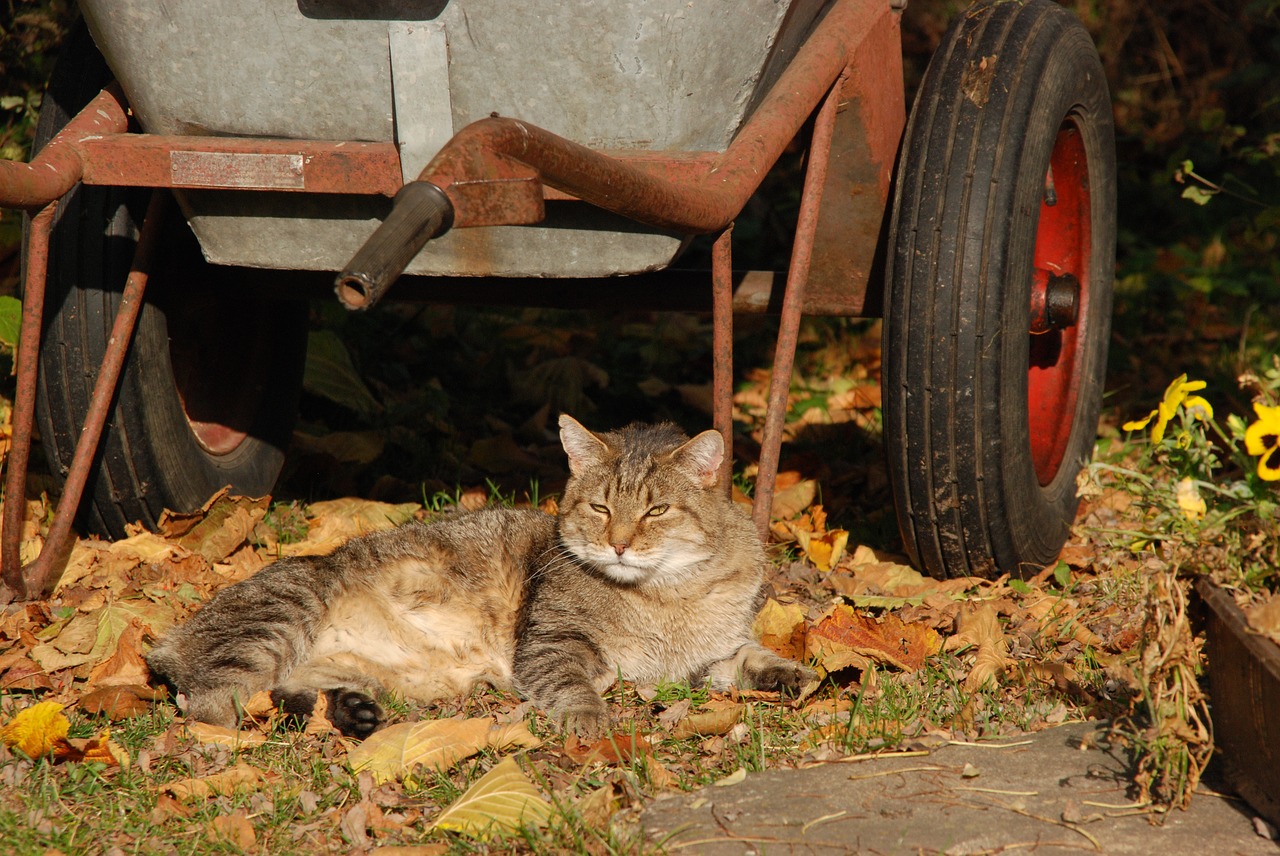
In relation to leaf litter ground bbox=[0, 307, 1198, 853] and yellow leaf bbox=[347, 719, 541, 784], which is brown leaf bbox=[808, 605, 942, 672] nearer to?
leaf litter ground bbox=[0, 307, 1198, 853]

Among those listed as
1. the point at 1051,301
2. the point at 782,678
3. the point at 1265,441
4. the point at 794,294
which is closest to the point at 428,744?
the point at 782,678

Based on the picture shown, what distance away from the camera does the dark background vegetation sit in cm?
462

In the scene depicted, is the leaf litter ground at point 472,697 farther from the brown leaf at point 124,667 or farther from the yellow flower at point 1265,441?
the yellow flower at point 1265,441

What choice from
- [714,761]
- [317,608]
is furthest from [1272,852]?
[317,608]

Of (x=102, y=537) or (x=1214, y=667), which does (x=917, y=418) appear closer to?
(x=1214, y=667)

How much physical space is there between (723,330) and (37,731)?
1763mm

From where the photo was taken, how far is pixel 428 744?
2.57 meters

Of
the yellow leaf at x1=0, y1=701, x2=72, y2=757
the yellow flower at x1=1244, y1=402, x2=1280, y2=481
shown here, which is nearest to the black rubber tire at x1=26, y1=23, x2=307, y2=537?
the yellow leaf at x1=0, y1=701, x2=72, y2=757

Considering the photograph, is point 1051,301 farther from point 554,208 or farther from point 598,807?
point 598,807

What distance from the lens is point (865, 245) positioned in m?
3.40

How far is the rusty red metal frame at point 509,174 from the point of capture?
217cm

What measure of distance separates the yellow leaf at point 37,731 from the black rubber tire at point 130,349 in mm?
931

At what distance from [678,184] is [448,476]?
222 centimetres

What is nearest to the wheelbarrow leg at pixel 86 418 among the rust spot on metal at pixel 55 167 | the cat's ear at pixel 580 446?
the rust spot on metal at pixel 55 167
